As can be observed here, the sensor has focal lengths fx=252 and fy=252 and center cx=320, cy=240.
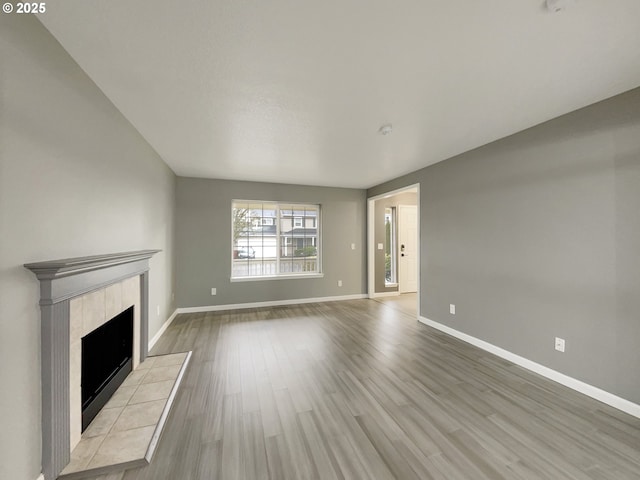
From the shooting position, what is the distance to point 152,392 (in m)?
2.12

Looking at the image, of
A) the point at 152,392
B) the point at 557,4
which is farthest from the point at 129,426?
the point at 557,4

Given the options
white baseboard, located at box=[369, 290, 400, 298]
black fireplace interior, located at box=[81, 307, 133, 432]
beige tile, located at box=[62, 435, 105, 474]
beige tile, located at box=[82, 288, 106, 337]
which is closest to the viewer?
beige tile, located at box=[62, 435, 105, 474]

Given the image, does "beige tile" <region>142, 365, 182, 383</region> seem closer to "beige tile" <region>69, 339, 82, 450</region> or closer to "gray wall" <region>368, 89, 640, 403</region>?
"beige tile" <region>69, 339, 82, 450</region>

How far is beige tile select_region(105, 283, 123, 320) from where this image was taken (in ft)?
6.45

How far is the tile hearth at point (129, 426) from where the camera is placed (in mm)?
1445

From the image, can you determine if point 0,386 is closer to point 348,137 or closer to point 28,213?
point 28,213

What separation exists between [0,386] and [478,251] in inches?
154

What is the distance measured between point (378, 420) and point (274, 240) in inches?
148

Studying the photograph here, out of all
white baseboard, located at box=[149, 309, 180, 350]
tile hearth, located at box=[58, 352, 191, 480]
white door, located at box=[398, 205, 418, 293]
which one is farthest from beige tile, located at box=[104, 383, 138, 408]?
white door, located at box=[398, 205, 418, 293]

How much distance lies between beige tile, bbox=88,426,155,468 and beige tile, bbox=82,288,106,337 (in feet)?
2.31

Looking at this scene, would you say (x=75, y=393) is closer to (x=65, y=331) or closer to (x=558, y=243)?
(x=65, y=331)

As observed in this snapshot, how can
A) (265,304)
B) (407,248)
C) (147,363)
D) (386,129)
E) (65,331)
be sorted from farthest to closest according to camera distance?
(407,248) → (265,304) → (147,363) → (386,129) → (65,331)

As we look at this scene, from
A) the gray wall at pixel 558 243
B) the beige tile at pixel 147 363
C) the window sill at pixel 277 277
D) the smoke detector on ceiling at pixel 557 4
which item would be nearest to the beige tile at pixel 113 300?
the beige tile at pixel 147 363

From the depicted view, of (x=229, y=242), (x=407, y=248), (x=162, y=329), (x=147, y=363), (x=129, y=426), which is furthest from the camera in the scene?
(x=407, y=248)
